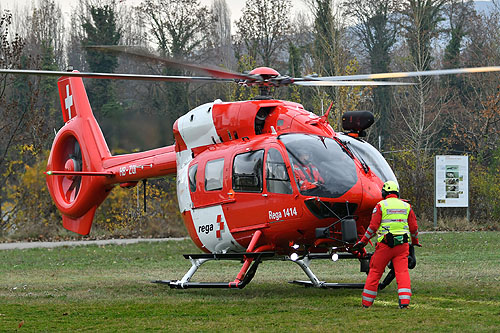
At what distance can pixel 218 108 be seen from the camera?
44.6 feet

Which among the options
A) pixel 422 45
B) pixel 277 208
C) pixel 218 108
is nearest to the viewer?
pixel 277 208

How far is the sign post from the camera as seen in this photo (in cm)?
2972

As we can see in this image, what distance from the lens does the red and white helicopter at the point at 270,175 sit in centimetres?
1173

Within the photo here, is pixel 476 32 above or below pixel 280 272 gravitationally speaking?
above

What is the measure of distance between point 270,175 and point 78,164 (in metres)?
7.25

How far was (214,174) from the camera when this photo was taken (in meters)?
13.3

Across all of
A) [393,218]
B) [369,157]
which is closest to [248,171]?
[369,157]

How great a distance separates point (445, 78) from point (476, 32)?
17.1ft

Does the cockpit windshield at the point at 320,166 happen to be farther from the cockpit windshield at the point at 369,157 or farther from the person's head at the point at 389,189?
the person's head at the point at 389,189

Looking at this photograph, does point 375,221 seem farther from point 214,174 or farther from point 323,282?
point 214,174

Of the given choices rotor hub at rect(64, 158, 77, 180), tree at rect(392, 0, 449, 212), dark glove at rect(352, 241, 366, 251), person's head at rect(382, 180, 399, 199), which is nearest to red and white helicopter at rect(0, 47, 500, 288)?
dark glove at rect(352, 241, 366, 251)

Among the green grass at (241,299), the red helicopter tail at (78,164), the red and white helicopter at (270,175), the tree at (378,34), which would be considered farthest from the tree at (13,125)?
the tree at (378,34)

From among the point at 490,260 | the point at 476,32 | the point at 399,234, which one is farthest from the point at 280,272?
the point at 476,32

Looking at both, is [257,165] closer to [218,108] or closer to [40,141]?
[218,108]
